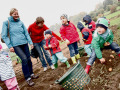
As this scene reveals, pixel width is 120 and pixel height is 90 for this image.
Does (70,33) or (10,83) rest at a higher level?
(70,33)

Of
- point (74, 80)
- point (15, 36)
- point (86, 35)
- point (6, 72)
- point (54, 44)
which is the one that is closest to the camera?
point (74, 80)

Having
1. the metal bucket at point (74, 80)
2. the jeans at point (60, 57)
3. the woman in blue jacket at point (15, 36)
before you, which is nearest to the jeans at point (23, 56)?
the woman in blue jacket at point (15, 36)

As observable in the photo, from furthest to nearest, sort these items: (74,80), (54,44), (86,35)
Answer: (86,35) < (54,44) < (74,80)

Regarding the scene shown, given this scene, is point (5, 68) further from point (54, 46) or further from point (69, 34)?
point (69, 34)

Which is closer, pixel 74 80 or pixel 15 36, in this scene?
pixel 74 80

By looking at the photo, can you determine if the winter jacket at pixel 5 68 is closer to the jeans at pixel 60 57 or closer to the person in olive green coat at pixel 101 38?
the jeans at pixel 60 57

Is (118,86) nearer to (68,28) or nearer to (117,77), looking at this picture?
(117,77)

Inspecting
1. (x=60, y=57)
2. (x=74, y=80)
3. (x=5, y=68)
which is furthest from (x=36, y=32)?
(x=74, y=80)

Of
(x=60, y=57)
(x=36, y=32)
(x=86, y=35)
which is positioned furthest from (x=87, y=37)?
(x=36, y=32)

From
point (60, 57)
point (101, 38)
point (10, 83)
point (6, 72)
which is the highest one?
point (101, 38)

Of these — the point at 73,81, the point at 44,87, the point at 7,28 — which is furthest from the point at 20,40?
the point at 73,81

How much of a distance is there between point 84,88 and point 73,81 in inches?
10.7

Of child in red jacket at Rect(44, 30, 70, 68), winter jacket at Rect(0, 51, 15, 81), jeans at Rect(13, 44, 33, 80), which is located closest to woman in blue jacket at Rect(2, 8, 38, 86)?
jeans at Rect(13, 44, 33, 80)

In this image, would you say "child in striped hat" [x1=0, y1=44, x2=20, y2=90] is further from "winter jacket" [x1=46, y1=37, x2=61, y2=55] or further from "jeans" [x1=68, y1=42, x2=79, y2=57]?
"jeans" [x1=68, y1=42, x2=79, y2=57]
